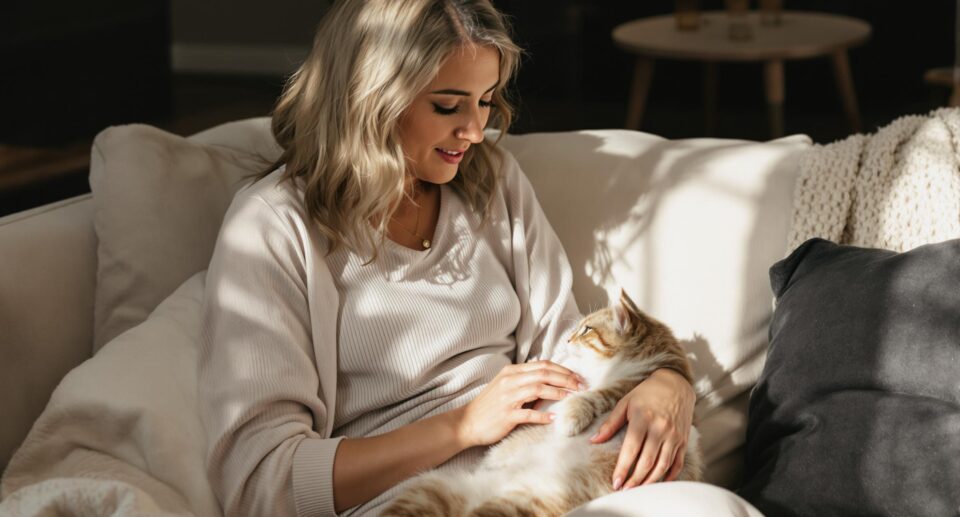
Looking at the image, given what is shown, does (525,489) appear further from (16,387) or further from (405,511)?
(16,387)

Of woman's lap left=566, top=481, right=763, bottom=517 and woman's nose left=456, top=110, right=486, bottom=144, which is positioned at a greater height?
woman's nose left=456, top=110, right=486, bottom=144

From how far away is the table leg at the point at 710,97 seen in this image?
15.8 ft

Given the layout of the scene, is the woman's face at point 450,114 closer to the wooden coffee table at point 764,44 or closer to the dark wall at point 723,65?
the wooden coffee table at point 764,44

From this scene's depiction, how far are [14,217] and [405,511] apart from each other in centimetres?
92

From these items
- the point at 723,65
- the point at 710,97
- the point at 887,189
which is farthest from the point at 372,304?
the point at 723,65

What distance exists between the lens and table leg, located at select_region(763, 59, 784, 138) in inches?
161

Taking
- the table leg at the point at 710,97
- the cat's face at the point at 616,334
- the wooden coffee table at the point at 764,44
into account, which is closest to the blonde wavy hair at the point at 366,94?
the cat's face at the point at 616,334

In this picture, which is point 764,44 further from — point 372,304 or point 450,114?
point 372,304

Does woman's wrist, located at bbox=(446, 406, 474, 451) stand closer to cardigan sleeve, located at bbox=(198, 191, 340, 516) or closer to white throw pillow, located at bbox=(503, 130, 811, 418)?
cardigan sleeve, located at bbox=(198, 191, 340, 516)

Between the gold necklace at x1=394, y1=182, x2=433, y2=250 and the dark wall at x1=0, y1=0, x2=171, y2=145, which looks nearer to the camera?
the gold necklace at x1=394, y1=182, x2=433, y2=250

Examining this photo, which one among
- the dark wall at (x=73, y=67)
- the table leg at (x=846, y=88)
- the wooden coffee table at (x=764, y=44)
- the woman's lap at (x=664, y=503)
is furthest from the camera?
the table leg at (x=846, y=88)

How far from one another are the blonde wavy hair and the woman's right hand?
1.00 ft

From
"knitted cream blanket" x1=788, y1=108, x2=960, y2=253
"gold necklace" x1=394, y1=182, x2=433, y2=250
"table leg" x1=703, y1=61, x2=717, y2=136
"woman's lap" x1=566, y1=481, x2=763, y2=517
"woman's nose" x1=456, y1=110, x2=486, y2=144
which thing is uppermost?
"woman's nose" x1=456, y1=110, x2=486, y2=144

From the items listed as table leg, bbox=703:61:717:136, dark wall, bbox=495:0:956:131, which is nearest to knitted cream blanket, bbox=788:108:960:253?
dark wall, bbox=495:0:956:131
